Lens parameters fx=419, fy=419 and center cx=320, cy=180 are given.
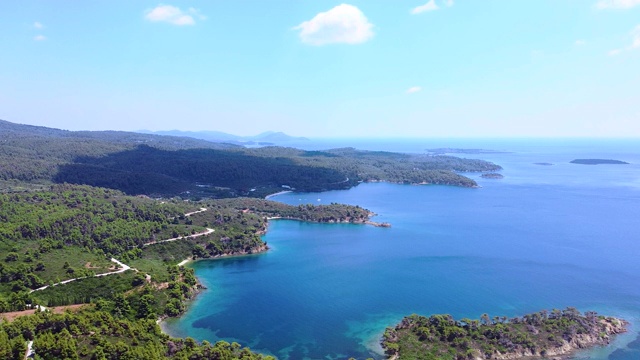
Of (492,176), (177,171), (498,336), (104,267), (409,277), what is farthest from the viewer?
(492,176)

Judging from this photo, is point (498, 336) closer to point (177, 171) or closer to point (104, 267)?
point (104, 267)

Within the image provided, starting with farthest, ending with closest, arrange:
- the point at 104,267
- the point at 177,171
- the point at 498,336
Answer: the point at 177,171, the point at 104,267, the point at 498,336

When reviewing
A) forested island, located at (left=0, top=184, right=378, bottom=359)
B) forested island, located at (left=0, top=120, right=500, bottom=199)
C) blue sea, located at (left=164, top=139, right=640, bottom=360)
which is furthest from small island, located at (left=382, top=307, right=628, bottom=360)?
forested island, located at (left=0, top=120, right=500, bottom=199)

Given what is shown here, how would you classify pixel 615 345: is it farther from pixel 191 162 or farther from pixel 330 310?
pixel 191 162

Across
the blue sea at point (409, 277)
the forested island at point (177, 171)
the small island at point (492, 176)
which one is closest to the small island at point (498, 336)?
the blue sea at point (409, 277)

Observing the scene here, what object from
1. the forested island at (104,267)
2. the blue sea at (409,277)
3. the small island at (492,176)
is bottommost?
the blue sea at (409,277)

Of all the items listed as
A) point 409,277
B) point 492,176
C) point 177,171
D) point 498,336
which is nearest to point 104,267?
point 409,277

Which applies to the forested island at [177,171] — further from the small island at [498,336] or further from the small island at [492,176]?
the small island at [498,336]
